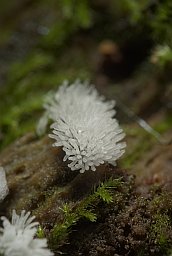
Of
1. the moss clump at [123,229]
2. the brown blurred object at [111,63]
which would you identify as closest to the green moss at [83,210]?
the moss clump at [123,229]

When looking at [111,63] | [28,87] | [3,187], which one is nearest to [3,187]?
[3,187]

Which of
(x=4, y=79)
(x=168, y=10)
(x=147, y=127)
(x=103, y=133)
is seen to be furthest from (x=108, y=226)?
(x=4, y=79)

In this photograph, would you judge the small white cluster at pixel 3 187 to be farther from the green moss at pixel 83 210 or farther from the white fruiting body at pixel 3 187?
the green moss at pixel 83 210

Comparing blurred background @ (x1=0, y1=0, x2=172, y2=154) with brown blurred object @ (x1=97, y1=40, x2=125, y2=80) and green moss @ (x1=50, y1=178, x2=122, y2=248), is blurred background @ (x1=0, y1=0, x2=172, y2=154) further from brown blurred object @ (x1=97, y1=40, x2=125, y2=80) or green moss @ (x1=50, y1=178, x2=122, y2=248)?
green moss @ (x1=50, y1=178, x2=122, y2=248)

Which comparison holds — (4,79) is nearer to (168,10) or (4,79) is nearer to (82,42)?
(82,42)

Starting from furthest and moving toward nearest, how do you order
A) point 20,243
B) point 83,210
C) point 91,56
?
point 91,56 < point 83,210 < point 20,243

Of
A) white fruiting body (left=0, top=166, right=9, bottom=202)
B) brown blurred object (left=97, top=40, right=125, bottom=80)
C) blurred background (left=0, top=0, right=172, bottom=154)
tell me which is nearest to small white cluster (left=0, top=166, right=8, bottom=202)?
white fruiting body (left=0, top=166, right=9, bottom=202)

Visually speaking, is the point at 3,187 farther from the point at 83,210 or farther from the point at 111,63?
the point at 111,63

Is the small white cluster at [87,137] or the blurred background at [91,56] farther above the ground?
the blurred background at [91,56]
